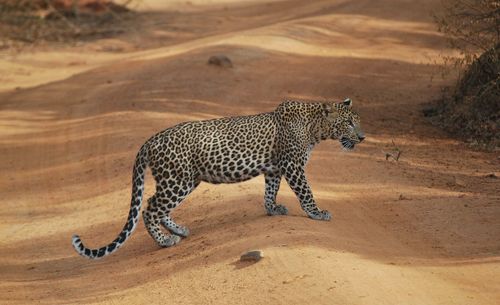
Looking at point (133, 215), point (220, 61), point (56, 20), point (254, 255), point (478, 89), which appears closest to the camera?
point (254, 255)

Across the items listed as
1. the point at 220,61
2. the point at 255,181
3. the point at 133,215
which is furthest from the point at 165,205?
the point at 220,61

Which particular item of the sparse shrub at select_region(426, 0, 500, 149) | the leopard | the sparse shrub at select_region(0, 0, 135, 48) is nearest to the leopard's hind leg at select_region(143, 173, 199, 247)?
the leopard

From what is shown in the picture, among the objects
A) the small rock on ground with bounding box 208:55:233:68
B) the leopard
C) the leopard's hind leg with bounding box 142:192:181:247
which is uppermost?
the leopard

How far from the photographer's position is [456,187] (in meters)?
14.0

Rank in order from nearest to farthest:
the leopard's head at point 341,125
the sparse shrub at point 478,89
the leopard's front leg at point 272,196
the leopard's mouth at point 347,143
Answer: the leopard's front leg at point 272,196 < the leopard's head at point 341,125 < the leopard's mouth at point 347,143 < the sparse shrub at point 478,89

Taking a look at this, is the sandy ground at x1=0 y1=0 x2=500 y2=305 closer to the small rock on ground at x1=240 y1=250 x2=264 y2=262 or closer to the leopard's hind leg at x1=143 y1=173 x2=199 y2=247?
the small rock on ground at x1=240 y1=250 x2=264 y2=262

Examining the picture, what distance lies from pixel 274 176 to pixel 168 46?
17.4 metres

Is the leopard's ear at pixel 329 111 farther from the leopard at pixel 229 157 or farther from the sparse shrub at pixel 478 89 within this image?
the sparse shrub at pixel 478 89

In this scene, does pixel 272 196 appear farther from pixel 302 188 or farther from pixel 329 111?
pixel 329 111

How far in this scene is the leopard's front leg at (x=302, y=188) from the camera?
11.6 m

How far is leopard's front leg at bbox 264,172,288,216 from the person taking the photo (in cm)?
1183

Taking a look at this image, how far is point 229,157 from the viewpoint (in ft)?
37.8

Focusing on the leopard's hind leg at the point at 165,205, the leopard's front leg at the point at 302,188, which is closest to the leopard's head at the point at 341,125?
the leopard's front leg at the point at 302,188

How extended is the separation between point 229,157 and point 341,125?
1565 millimetres
